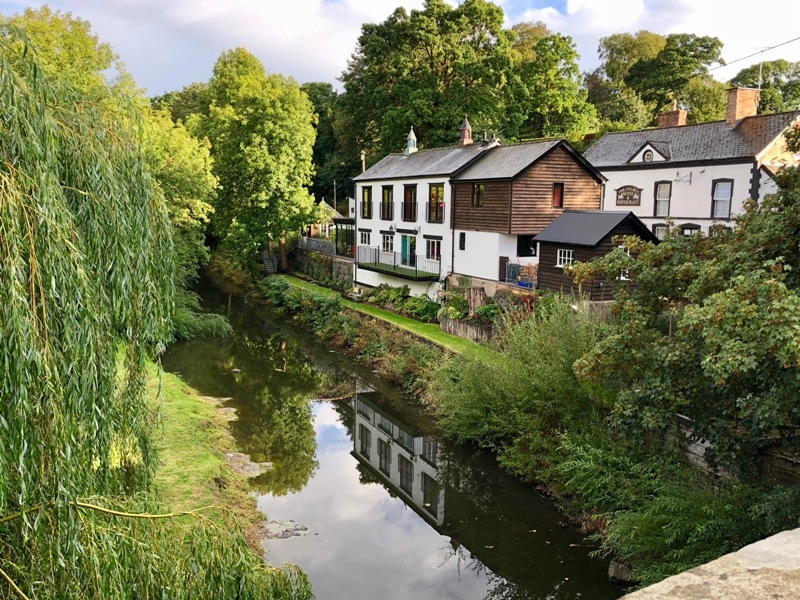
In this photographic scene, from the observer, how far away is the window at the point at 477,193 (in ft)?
88.9

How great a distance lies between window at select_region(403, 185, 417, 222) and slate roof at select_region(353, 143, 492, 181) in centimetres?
66

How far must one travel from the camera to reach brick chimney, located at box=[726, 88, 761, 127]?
2870cm

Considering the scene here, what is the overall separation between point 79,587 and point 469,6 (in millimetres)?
42033

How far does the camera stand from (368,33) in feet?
144

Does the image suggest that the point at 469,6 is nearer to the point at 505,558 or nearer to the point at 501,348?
the point at 501,348

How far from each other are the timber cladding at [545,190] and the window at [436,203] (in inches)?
185

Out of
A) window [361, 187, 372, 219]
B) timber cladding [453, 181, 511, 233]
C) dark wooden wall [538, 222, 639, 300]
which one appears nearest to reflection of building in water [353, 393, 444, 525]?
dark wooden wall [538, 222, 639, 300]

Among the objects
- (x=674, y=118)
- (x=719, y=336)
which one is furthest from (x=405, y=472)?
(x=674, y=118)

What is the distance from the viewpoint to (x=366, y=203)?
3569cm

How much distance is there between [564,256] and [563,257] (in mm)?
61

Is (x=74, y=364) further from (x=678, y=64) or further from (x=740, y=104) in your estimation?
(x=678, y=64)

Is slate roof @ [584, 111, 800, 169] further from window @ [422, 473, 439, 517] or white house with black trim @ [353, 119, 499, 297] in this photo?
window @ [422, 473, 439, 517]

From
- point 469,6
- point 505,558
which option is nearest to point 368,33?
point 469,6

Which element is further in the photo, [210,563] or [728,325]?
[728,325]
